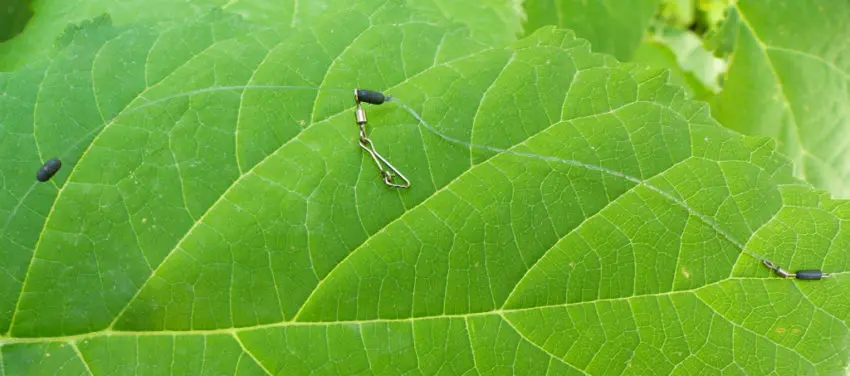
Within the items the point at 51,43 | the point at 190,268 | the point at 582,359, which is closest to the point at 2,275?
the point at 190,268

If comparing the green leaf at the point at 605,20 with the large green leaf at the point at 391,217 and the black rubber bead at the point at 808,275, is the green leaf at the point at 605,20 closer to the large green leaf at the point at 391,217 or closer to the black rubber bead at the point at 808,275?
the large green leaf at the point at 391,217

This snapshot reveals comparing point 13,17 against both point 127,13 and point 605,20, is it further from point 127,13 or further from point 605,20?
point 605,20

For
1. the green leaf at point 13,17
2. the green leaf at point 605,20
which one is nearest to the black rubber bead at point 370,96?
the green leaf at point 605,20

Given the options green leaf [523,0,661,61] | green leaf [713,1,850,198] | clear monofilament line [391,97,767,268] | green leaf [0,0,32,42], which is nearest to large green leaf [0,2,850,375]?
clear monofilament line [391,97,767,268]

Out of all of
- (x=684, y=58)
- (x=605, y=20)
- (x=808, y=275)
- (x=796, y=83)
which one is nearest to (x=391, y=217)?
(x=808, y=275)

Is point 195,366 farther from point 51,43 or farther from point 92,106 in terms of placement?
point 51,43
